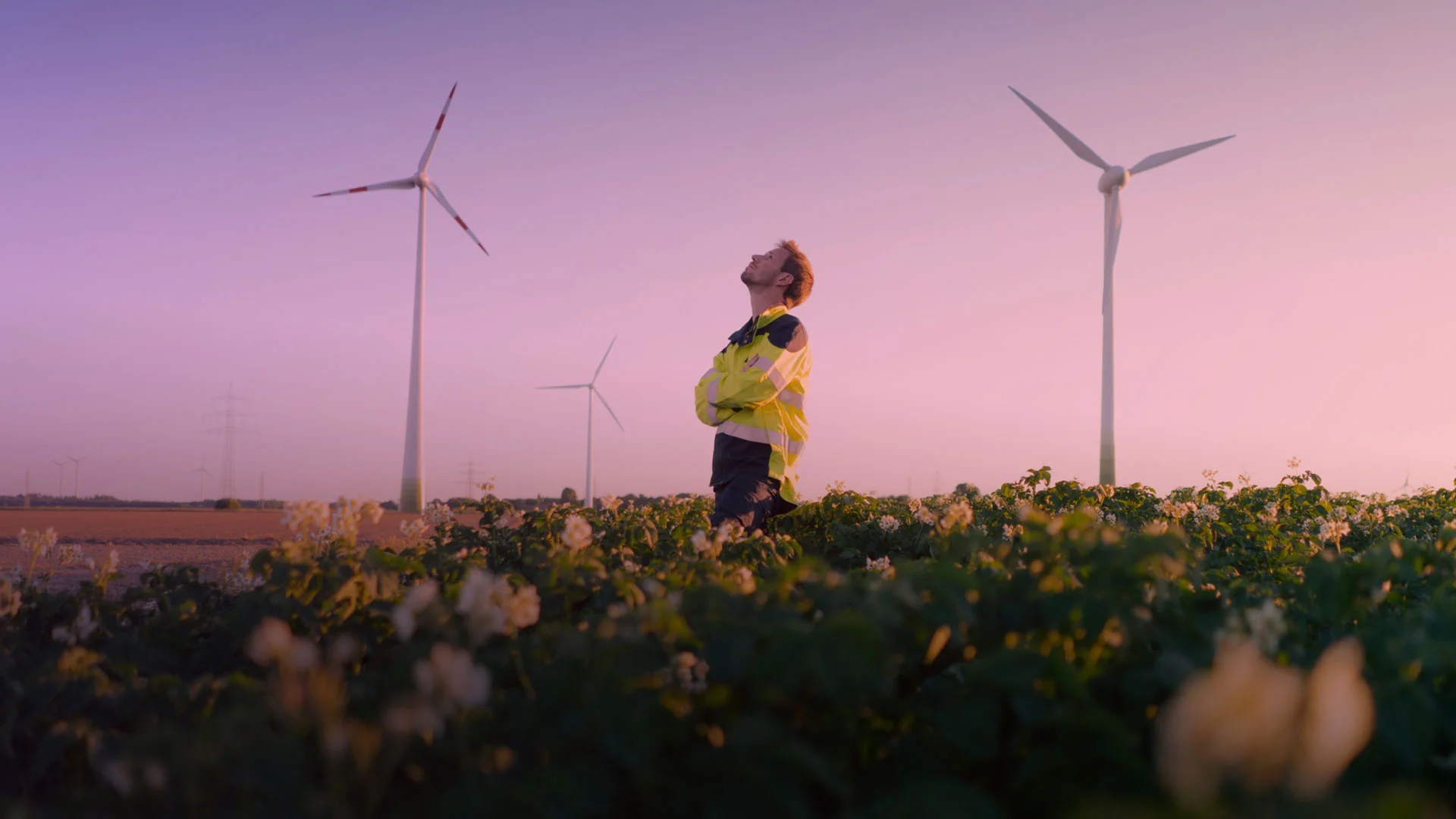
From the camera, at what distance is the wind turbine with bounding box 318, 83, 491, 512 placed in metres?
24.8

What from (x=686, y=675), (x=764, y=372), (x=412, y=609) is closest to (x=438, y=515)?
(x=764, y=372)

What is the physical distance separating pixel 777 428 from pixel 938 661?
492 centimetres

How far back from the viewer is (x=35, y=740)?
2.83 m

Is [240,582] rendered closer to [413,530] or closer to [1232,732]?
[413,530]

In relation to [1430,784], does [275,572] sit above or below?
above

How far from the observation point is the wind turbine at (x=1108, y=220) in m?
21.0

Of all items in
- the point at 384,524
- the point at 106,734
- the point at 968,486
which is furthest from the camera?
the point at 384,524

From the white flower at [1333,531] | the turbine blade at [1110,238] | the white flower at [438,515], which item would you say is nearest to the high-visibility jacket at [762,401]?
the white flower at [438,515]

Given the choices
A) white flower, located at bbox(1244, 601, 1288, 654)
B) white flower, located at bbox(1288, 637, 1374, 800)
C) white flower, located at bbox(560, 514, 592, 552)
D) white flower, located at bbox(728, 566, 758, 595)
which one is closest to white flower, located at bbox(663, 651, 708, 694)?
white flower, located at bbox(728, 566, 758, 595)

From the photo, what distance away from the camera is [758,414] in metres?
7.54

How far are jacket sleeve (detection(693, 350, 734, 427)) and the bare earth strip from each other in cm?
270

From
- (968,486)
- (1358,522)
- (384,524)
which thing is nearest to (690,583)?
(1358,522)

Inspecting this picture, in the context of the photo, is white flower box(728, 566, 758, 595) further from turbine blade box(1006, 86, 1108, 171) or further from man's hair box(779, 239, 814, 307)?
turbine blade box(1006, 86, 1108, 171)

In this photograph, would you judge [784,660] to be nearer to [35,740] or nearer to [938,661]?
[938,661]
